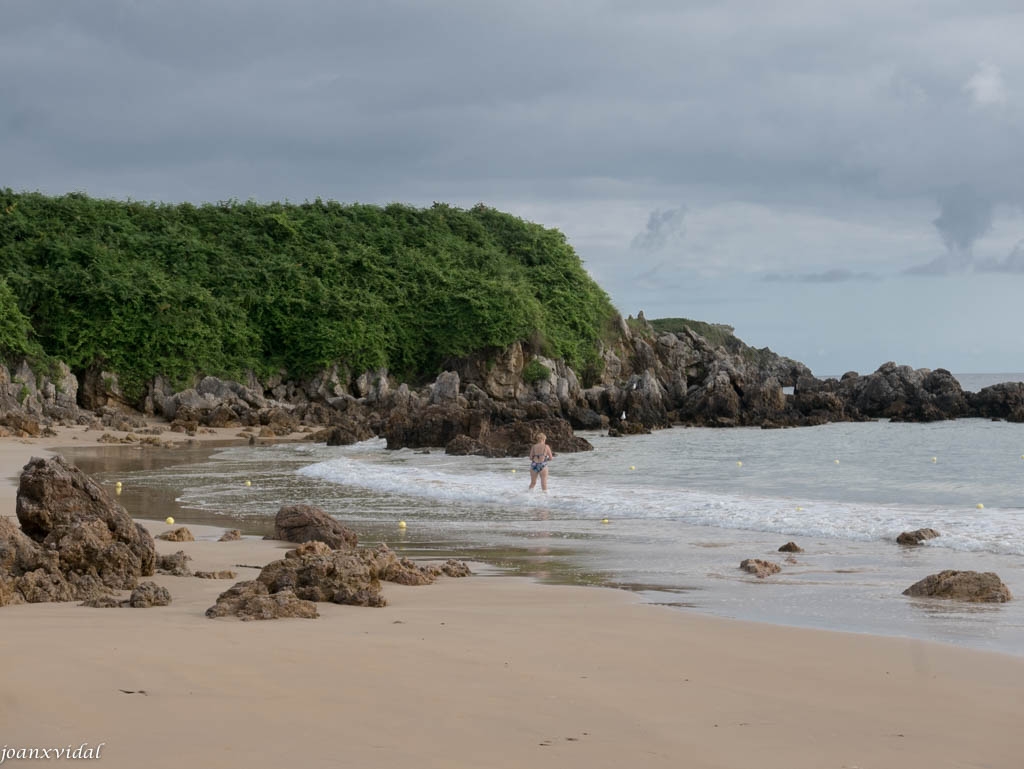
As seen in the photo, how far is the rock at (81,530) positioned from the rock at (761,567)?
5.15 m

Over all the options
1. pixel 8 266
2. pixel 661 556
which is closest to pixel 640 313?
pixel 8 266

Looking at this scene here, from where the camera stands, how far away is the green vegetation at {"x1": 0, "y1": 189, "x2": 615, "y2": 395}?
4062 centimetres

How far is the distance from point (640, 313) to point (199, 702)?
54533mm

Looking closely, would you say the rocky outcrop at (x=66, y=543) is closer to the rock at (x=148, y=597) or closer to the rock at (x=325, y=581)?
the rock at (x=148, y=597)

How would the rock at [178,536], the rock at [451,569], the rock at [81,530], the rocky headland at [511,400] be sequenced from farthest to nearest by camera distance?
the rocky headland at [511,400]
the rock at [178,536]
the rock at [451,569]
the rock at [81,530]

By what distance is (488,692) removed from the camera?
4766 millimetres

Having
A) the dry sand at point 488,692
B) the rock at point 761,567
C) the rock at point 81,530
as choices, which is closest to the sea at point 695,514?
the rock at point 761,567

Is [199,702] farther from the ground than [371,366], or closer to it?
closer to it

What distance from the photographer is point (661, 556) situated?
11.1 metres

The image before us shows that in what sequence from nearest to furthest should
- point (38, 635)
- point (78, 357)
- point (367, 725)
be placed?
point (367, 725) → point (38, 635) → point (78, 357)

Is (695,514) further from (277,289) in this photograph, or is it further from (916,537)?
(277,289)

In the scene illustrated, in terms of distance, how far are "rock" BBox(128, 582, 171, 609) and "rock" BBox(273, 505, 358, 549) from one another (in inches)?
144

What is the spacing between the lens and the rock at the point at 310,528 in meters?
10.7

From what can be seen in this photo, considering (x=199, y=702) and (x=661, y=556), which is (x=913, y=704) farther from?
(x=661, y=556)
